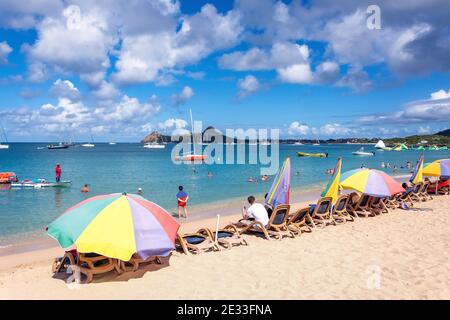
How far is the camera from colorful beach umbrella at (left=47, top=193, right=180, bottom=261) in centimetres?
561

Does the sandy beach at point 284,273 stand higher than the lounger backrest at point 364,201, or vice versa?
the lounger backrest at point 364,201

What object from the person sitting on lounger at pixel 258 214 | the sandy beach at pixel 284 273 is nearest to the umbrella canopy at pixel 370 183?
the sandy beach at pixel 284 273

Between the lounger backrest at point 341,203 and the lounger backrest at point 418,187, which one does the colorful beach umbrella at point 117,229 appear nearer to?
the lounger backrest at point 341,203

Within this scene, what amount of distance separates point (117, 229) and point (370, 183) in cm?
868

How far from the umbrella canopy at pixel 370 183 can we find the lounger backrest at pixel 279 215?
129 inches

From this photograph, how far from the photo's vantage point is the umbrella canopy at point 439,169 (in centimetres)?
1656


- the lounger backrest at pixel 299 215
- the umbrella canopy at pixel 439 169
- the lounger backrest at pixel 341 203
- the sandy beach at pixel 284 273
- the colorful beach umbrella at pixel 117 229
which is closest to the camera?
the sandy beach at pixel 284 273

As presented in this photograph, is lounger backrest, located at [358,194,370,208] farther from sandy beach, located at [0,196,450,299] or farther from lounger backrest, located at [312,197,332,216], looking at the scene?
sandy beach, located at [0,196,450,299]

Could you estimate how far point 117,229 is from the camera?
228 inches

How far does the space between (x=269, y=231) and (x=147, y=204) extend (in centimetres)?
385

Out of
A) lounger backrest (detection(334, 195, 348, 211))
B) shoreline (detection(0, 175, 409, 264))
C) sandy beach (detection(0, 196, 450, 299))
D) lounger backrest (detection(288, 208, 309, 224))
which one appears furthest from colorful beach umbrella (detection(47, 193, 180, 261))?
lounger backrest (detection(334, 195, 348, 211))

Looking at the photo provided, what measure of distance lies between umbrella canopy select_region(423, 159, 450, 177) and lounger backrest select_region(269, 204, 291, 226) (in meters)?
11.2

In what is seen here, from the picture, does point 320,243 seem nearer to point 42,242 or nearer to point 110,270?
point 110,270

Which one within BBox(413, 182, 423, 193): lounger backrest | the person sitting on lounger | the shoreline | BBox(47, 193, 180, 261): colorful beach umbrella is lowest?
the shoreline
